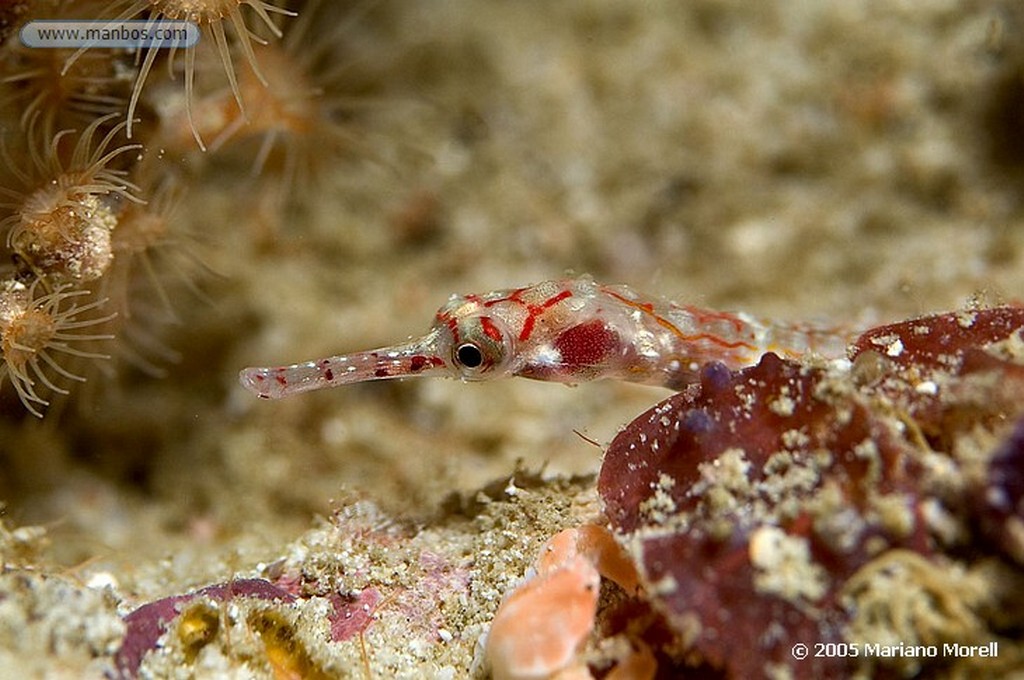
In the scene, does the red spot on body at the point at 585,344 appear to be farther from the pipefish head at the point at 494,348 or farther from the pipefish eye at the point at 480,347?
the pipefish eye at the point at 480,347

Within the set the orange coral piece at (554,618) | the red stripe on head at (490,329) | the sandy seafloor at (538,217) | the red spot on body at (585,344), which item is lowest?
the orange coral piece at (554,618)

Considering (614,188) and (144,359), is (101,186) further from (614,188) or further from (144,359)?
(614,188)

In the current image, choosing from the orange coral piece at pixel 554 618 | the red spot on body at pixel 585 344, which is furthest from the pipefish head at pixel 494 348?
the orange coral piece at pixel 554 618

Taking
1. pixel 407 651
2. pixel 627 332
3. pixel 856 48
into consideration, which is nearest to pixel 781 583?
pixel 407 651

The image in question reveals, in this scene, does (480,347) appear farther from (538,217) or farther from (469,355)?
(538,217)

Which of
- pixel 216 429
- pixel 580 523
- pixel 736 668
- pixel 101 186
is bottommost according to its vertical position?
pixel 736 668

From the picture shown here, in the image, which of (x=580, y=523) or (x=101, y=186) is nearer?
(x=580, y=523)
